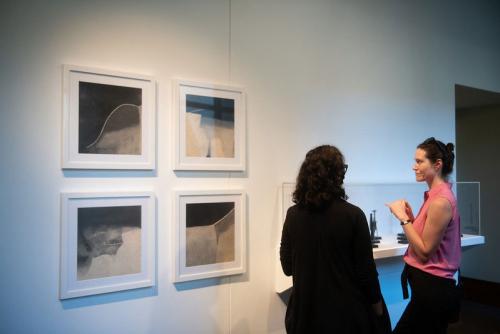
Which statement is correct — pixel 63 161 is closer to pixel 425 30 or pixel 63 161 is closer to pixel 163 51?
pixel 163 51

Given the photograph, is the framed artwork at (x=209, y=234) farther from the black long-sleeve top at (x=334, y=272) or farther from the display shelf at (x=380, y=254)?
the black long-sleeve top at (x=334, y=272)

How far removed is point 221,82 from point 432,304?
1.63 metres

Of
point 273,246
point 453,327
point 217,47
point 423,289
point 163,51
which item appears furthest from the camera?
point 453,327

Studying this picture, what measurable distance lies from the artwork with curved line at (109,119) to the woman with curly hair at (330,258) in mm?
907

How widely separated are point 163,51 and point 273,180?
1.00 meters

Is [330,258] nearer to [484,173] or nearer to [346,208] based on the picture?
[346,208]

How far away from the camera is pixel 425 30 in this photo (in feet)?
10.5

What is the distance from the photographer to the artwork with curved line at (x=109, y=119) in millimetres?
1813

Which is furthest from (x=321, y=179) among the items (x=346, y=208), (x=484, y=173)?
(x=484, y=173)

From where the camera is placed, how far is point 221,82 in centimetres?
222

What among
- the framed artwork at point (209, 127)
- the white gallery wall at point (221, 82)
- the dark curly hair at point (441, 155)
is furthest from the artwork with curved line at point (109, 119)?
the dark curly hair at point (441, 155)

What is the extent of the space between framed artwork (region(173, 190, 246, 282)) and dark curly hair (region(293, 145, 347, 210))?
0.67m

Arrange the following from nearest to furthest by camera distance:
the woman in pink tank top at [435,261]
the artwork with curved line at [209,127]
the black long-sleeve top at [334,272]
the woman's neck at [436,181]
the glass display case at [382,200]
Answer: the black long-sleeve top at [334,272], the woman in pink tank top at [435,261], the woman's neck at [436,181], the artwork with curved line at [209,127], the glass display case at [382,200]

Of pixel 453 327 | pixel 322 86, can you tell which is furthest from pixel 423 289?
pixel 453 327
